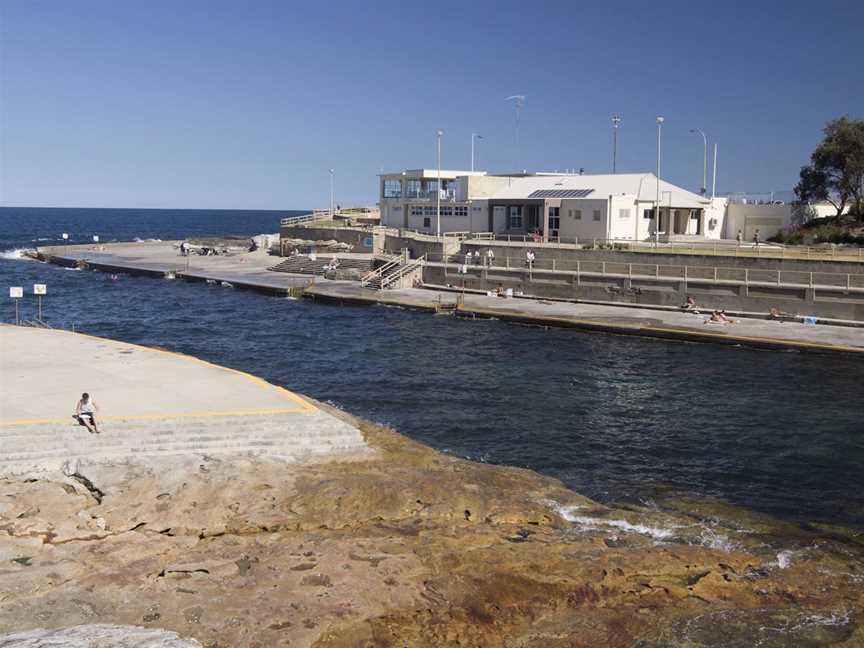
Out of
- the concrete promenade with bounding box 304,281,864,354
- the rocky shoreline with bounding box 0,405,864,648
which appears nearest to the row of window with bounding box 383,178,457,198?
the concrete promenade with bounding box 304,281,864,354

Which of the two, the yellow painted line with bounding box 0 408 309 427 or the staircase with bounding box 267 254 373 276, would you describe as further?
the staircase with bounding box 267 254 373 276

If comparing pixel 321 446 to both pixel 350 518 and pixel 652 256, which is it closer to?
pixel 350 518

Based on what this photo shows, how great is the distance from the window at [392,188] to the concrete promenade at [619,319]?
26.4m

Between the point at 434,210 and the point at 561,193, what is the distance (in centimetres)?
1412

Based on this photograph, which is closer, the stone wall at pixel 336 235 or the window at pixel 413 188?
the stone wall at pixel 336 235

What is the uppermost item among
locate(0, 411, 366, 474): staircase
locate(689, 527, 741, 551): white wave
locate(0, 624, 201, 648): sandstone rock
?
locate(0, 411, 366, 474): staircase

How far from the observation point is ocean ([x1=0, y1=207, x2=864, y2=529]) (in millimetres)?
22188

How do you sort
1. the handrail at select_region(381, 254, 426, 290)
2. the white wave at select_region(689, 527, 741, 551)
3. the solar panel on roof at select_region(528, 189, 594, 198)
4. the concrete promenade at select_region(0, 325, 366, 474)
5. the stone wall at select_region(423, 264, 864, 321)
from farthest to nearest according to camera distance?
the solar panel on roof at select_region(528, 189, 594, 198) < the handrail at select_region(381, 254, 426, 290) < the stone wall at select_region(423, 264, 864, 321) < the concrete promenade at select_region(0, 325, 366, 474) < the white wave at select_region(689, 527, 741, 551)

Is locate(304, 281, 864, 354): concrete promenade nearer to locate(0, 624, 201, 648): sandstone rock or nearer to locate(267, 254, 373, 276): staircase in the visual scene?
locate(267, 254, 373, 276): staircase

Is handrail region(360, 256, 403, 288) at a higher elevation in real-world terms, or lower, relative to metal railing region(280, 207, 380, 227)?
lower

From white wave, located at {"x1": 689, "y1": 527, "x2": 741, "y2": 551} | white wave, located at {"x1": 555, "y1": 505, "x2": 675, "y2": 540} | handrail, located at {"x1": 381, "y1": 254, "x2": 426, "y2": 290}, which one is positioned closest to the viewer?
white wave, located at {"x1": 689, "y1": 527, "x2": 741, "y2": 551}

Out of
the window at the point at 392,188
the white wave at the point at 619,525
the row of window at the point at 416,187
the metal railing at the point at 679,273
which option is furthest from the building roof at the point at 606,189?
the white wave at the point at 619,525

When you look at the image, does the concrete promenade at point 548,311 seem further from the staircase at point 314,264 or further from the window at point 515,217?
the window at point 515,217

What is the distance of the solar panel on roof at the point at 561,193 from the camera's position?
6500 centimetres
